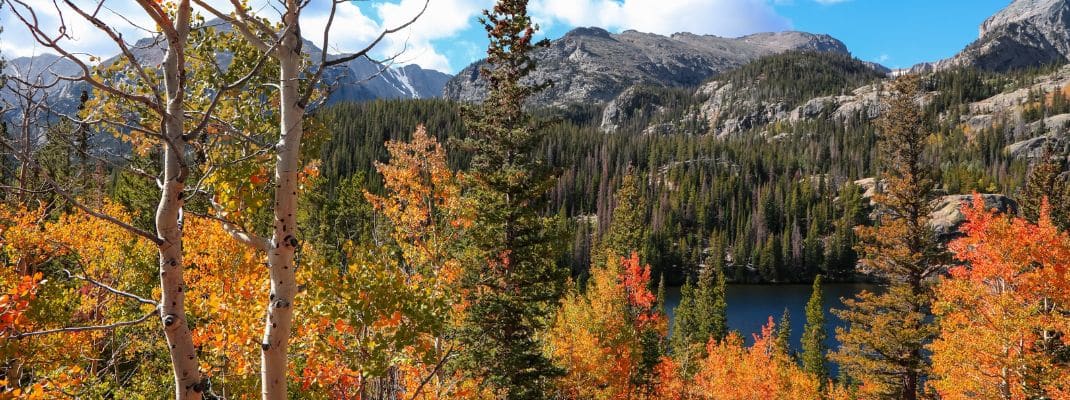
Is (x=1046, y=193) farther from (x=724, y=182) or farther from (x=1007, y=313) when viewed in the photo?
(x=724, y=182)

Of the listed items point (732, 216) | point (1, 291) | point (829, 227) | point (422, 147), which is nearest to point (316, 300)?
point (1, 291)

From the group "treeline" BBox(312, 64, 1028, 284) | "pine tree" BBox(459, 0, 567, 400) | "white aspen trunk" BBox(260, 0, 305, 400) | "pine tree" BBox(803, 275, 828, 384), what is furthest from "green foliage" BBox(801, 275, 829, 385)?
"white aspen trunk" BBox(260, 0, 305, 400)

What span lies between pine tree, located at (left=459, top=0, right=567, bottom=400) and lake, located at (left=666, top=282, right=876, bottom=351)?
5169 centimetres

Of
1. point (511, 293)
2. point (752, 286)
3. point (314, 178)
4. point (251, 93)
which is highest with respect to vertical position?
point (251, 93)

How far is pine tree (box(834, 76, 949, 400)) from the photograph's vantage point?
65.3 feet

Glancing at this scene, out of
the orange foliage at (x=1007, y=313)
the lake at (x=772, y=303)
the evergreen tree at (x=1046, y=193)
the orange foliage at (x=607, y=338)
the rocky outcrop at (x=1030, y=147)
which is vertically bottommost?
the lake at (x=772, y=303)

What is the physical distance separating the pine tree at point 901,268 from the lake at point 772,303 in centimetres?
3950

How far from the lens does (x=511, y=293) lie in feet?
46.1

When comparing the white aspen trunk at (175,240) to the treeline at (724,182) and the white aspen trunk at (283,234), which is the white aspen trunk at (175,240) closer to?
the white aspen trunk at (283,234)

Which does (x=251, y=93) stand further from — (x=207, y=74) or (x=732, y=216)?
(x=732, y=216)

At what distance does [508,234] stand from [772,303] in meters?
81.4

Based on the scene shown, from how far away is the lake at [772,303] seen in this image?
6781cm

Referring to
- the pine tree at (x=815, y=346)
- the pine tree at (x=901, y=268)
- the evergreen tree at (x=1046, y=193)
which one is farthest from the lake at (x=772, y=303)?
the pine tree at (x=901, y=268)

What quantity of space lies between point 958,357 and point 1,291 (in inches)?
884
